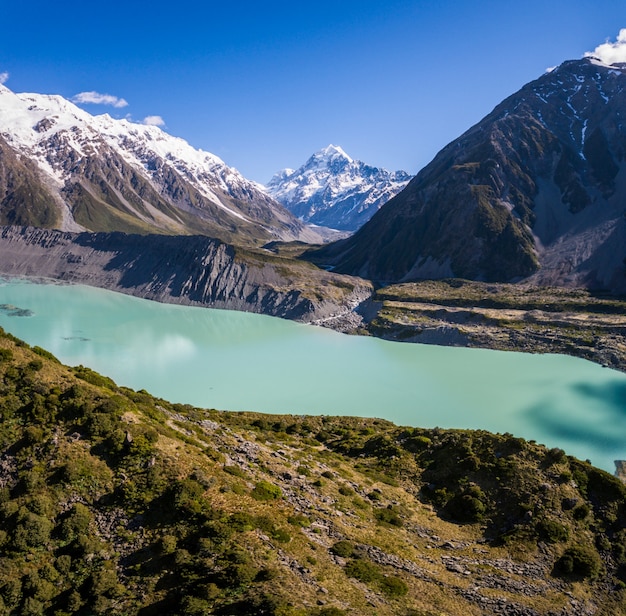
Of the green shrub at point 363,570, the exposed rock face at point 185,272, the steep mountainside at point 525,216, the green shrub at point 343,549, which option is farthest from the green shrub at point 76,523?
the steep mountainside at point 525,216

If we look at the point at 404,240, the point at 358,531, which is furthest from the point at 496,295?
the point at 358,531

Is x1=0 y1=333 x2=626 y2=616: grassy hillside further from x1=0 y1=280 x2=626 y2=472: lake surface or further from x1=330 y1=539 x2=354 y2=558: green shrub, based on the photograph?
x1=0 y1=280 x2=626 y2=472: lake surface

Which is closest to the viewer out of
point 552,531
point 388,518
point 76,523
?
point 76,523

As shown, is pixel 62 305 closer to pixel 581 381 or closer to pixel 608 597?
pixel 581 381

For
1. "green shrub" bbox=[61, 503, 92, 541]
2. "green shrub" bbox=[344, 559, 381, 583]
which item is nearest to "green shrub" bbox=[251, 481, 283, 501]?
"green shrub" bbox=[344, 559, 381, 583]

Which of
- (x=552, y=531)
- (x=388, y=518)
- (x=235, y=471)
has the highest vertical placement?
(x=552, y=531)

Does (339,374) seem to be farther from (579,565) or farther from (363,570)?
(363,570)

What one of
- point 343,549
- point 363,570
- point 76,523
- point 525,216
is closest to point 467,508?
point 343,549
